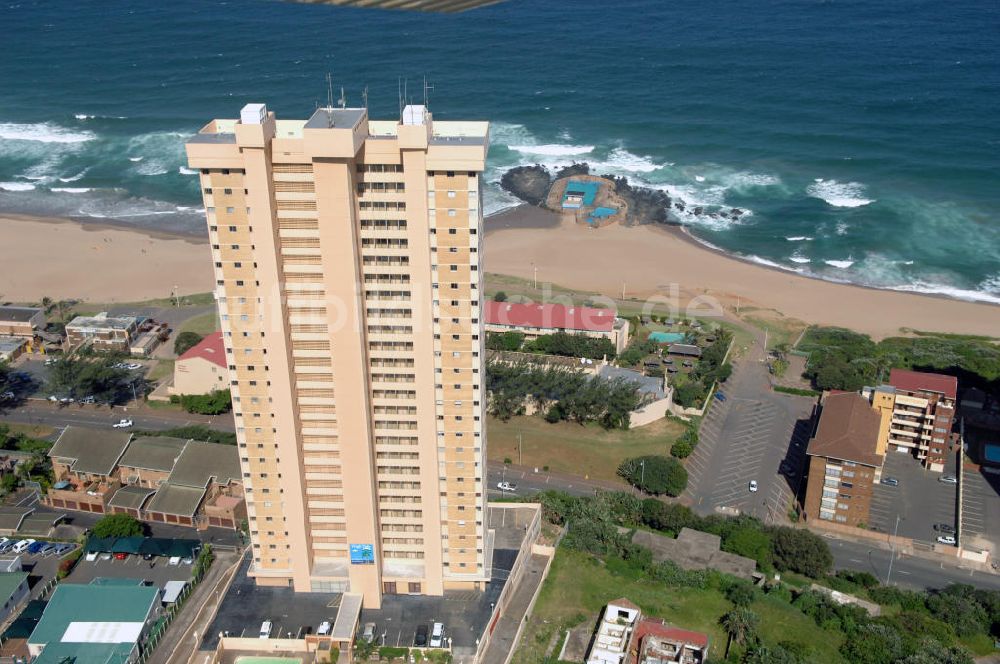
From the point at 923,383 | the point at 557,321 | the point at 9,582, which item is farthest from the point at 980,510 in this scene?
the point at 9,582

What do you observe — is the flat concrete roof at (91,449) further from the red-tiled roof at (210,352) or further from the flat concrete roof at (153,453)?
the red-tiled roof at (210,352)

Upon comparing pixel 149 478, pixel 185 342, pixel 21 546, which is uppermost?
pixel 185 342

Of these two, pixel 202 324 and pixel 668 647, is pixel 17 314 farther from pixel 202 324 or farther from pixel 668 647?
pixel 668 647

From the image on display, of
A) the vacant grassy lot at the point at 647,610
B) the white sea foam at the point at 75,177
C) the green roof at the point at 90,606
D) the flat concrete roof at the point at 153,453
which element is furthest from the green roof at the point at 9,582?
the white sea foam at the point at 75,177

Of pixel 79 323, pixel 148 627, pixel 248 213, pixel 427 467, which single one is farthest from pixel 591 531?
pixel 79 323

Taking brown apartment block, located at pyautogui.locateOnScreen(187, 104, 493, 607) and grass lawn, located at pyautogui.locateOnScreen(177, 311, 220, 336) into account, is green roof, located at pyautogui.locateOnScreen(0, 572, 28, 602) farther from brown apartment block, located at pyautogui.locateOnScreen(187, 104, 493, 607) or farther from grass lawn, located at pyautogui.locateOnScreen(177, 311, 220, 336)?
grass lawn, located at pyautogui.locateOnScreen(177, 311, 220, 336)
